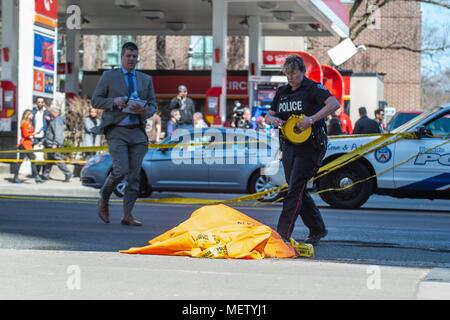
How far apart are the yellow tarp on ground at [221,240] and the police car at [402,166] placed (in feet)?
19.7

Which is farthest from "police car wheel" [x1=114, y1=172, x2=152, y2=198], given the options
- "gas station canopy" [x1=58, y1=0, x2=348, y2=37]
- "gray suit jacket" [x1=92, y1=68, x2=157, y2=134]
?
"gas station canopy" [x1=58, y1=0, x2=348, y2=37]

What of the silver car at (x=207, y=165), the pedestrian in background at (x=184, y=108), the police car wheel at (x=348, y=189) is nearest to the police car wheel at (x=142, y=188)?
the silver car at (x=207, y=165)

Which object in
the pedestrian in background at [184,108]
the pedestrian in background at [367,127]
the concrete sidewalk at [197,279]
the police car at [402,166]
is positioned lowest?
the concrete sidewalk at [197,279]

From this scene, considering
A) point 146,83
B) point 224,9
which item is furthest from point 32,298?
point 224,9

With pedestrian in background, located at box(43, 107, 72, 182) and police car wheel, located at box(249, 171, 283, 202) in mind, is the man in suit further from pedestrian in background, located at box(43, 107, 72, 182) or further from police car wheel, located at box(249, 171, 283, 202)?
pedestrian in background, located at box(43, 107, 72, 182)

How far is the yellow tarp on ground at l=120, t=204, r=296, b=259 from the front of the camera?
8.87 meters

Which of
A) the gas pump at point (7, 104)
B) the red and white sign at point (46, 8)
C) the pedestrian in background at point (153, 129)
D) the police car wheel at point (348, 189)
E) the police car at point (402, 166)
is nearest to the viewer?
the police car at point (402, 166)

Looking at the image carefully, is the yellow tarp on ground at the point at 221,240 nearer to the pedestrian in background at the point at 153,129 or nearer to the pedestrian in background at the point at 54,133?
the pedestrian in background at the point at 54,133

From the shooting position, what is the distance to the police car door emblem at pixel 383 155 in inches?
611

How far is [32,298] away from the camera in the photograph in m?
6.50

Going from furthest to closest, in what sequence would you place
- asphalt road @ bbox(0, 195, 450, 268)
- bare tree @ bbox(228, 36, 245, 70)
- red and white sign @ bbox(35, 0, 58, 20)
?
bare tree @ bbox(228, 36, 245, 70) < red and white sign @ bbox(35, 0, 58, 20) < asphalt road @ bbox(0, 195, 450, 268)

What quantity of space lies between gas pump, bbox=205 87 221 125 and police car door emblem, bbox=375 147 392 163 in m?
11.4
